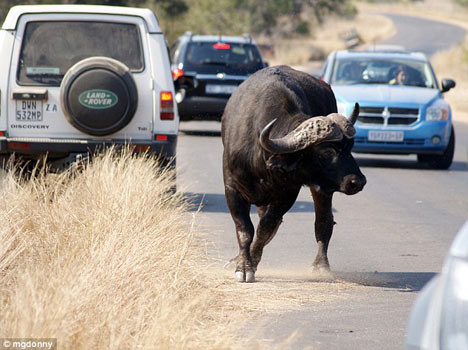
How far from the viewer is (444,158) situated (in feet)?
57.6

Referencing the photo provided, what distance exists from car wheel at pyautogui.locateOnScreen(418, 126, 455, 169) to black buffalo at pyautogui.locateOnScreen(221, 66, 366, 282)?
27.0 ft

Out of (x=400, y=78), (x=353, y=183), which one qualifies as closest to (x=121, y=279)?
(x=353, y=183)

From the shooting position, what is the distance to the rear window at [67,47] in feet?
37.9

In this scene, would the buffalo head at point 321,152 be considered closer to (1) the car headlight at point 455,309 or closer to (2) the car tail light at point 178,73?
(1) the car headlight at point 455,309

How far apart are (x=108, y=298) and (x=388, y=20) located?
97.9 m

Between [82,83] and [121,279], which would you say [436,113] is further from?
[121,279]

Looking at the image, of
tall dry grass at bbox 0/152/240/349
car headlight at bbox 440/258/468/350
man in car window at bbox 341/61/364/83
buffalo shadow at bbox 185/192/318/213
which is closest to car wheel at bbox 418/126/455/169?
man in car window at bbox 341/61/364/83

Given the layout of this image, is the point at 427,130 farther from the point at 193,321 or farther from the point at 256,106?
the point at 193,321

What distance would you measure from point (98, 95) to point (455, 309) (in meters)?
→ 7.80

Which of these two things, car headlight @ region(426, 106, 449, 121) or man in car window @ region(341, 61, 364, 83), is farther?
man in car window @ region(341, 61, 364, 83)

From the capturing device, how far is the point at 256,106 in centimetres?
871

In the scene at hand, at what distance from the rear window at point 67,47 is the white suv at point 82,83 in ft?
0.04

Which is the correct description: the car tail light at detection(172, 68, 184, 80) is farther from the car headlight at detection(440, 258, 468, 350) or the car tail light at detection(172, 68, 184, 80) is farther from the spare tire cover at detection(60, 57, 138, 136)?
the car headlight at detection(440, 258, 468, 350)

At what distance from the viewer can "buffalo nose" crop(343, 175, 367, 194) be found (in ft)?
25.3
